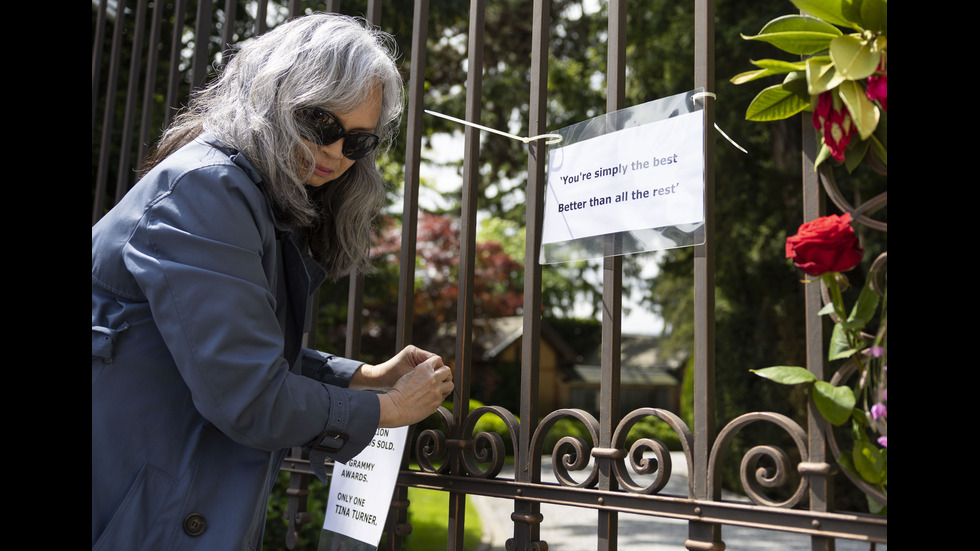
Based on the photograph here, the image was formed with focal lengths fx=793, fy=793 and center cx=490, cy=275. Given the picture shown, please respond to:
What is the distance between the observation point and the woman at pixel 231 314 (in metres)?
1.45

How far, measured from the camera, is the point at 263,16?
8.83ft

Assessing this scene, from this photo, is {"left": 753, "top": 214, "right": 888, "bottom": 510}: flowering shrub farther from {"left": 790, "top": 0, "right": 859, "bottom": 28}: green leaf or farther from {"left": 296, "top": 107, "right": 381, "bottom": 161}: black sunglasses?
{"left": 296, "top": 107, "right": 381, "bottom": 161}: black sunglasses

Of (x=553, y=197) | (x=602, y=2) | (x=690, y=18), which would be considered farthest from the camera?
(x=602, y=2)

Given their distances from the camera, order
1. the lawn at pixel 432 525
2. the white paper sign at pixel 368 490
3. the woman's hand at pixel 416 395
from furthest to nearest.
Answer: the lawn at pixel 432 525 → the white paper sign at pixel 368 490 → the woman's hand at pixel 416 395

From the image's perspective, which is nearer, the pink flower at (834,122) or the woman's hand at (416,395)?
the pink flower at (834,122)

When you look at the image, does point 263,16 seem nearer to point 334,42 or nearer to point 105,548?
point 334,42

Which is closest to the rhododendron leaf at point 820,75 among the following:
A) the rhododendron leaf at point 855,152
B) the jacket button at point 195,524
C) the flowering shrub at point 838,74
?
the flowering shrub at point 838,74

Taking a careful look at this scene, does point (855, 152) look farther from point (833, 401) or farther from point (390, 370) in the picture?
point (390, 370)

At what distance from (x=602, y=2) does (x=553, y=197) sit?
9.74 meters

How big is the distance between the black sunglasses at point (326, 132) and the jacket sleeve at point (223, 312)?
232 mm

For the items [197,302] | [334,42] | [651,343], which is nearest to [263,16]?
[334,42]

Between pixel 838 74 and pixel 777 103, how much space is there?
16 cm

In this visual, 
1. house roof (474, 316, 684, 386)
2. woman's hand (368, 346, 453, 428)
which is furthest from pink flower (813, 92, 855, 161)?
house roof (474, 316, 684, 386)

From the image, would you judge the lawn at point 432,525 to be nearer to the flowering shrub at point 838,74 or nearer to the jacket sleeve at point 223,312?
the jacket sleeve at point 223,312
